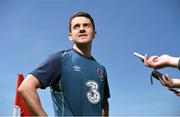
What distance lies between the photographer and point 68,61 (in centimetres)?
507

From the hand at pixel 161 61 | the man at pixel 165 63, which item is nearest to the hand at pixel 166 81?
the man at pixel 165 63

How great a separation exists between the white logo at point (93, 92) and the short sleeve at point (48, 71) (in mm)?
447

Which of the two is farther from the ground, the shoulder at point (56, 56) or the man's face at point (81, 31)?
the man's face at point (81, 31)

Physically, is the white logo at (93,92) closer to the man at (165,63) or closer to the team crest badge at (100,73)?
the team crest badge at (100,73)

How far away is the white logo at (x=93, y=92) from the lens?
499cm

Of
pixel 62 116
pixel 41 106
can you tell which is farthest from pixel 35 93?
pixel 62 116

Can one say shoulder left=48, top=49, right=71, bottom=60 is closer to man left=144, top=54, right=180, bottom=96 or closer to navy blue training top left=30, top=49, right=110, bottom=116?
navy blue training top left=30, top=49, right=110, bottom=116

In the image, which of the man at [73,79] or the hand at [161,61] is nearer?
the hand at [161,61]

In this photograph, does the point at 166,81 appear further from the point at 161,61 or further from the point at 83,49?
the point at 83,49

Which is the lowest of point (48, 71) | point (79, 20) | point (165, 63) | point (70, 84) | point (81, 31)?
point (70, 84)

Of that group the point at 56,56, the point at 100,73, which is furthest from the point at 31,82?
the point at 100,73

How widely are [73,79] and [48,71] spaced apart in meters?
0.37

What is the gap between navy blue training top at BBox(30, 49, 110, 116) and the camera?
4.80 metres

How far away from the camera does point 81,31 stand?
5301 millimetres
